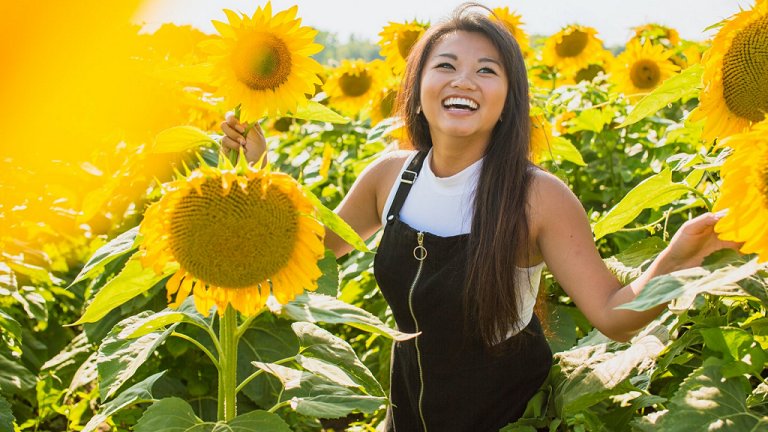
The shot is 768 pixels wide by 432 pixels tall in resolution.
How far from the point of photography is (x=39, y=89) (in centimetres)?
402

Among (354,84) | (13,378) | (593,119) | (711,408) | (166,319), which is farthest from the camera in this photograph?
(354,84)

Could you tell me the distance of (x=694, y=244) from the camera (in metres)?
1.59

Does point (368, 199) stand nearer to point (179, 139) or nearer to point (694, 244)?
point (179, 139)

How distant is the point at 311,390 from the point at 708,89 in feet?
2.81

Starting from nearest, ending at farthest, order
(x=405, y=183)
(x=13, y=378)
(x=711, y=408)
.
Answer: (x=711, y=408)
(x=405, y=183)
(x=13, y=378)

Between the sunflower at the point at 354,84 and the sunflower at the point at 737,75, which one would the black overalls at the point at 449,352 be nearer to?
the sunflower at the point at 737,75

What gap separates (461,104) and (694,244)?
2.59 ft

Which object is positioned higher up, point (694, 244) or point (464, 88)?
point (464, 88)

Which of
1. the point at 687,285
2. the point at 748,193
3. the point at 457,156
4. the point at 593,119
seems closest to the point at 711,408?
the point at 687,285

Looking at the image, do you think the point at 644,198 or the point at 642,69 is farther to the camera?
the point at 642,69

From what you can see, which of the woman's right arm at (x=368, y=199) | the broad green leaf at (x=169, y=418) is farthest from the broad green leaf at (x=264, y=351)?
the broad green leaf at (x=169, y=418)

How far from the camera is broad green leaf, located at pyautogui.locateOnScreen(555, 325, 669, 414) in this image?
1.81m

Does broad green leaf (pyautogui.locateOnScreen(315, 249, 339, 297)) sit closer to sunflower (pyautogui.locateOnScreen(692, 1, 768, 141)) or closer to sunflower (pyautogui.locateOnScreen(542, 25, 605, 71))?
sunflower (pyautogui.locateOnScreen(692, 1, 768, 141))

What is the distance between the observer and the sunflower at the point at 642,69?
4438 millimetres
